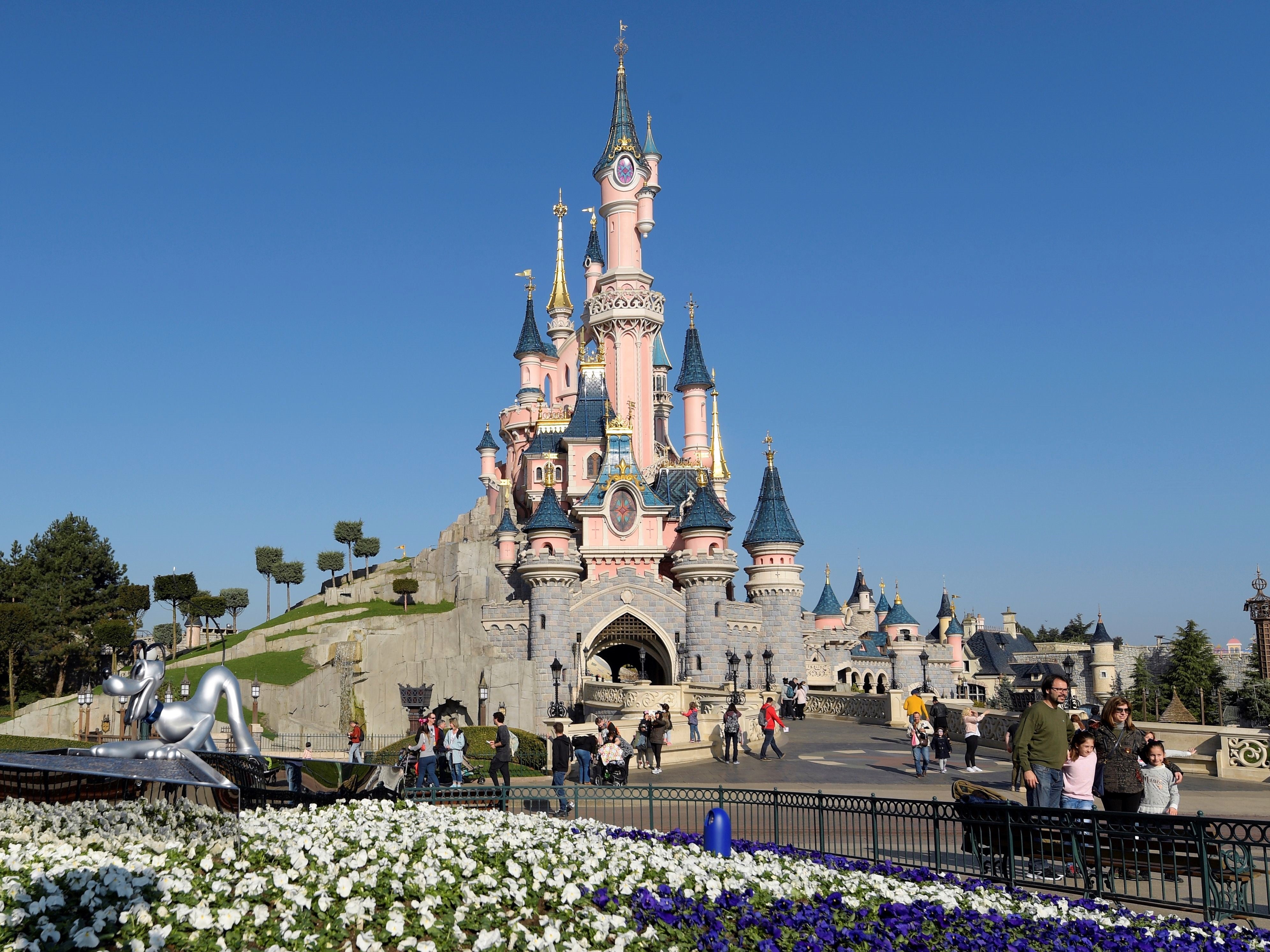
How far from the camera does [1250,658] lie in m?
78.2

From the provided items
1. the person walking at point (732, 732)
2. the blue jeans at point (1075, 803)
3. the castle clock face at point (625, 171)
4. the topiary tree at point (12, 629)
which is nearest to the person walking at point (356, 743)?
the person walking at point (732, 732)

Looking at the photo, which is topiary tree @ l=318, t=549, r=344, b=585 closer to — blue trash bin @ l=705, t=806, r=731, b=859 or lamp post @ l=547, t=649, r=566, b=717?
lamp post @ l=547, t=649, r=566, b=717

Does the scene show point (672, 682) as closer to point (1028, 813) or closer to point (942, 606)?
point (1028, 813)

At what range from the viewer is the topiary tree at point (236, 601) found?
62719 mm

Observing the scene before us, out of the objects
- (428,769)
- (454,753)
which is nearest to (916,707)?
(454,753)

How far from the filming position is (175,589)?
4984cm

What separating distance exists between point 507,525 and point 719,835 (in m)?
45.5

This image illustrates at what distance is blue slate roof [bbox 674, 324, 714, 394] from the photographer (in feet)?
196

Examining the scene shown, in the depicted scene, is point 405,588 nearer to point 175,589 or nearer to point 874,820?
point 175,589

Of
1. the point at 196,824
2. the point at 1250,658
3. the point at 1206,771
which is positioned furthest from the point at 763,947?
the point at 1250,658

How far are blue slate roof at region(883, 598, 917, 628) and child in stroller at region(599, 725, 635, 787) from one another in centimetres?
4751

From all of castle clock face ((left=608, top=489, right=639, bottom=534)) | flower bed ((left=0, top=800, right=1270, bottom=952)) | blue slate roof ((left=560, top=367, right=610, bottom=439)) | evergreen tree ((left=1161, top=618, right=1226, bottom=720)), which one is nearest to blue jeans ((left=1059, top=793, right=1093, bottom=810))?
flower bed ((left=0, top=800, right=1270, bottom=952))

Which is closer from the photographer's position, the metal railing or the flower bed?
the flower bed

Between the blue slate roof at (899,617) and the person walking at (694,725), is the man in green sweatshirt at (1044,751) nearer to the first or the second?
the person walking at (694,725)
